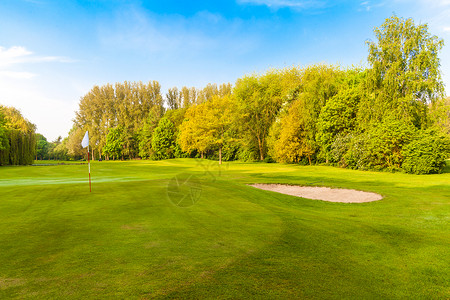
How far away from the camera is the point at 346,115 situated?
3641 cm

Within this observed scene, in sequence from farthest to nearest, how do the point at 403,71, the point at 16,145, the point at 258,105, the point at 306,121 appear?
the point at 258,105 → the point at 16,145 → the point at 306,121 → the point at 403,71

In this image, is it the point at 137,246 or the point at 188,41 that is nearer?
the point at 137,246

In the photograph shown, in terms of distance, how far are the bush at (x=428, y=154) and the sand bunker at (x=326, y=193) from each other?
12785mm

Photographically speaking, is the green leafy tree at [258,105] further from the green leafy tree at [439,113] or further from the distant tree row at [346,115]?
the green leafy tree at [439,113]

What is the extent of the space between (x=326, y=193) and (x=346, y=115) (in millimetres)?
23470

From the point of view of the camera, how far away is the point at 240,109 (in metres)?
52.2

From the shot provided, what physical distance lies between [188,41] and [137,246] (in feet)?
146

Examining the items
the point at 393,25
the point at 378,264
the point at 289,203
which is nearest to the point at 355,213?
the point at 289,203

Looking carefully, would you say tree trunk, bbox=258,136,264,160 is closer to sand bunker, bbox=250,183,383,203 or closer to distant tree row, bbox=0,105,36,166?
sand bunker, bbox=250,183,383,203

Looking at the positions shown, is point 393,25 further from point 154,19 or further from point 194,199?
point 194,199

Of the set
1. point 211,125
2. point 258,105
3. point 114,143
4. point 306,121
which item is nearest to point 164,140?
point 114,143

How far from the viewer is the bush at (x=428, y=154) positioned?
24284mm

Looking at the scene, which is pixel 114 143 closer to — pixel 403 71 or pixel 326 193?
pixel 326 193

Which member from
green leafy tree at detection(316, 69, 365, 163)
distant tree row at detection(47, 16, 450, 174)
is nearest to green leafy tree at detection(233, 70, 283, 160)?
distant tree row at detection(47, 16, 450, 174)
